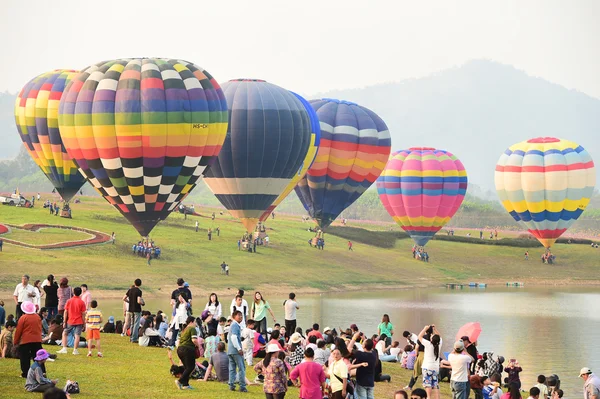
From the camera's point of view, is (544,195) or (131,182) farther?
(544,195)

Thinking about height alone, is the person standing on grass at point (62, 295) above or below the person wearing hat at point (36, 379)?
above

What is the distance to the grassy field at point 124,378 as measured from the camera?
72.7 ft

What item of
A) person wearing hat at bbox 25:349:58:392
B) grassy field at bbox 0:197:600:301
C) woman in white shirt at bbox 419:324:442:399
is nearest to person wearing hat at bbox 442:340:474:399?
woman in white shirt at bbox 419:324:442:399

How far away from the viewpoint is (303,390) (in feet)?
64.2

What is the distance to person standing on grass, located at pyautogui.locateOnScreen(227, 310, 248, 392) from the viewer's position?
76.8 feet

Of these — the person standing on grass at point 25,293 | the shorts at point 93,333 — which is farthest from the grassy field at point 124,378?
the person standing on grass at point 25,293

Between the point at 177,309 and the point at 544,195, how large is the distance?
222ft

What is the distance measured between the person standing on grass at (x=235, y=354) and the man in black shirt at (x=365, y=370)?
11.5ft

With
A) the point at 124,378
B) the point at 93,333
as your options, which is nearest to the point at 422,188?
the point at 93,333

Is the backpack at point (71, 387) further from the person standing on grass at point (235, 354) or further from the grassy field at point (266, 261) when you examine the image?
the grassy field at point (266, 261)

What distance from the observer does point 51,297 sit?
29.8 m

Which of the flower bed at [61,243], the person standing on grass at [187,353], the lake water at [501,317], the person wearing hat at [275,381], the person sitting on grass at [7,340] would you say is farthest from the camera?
the flower bed at [61,243]

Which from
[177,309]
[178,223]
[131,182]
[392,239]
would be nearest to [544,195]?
[392,239]

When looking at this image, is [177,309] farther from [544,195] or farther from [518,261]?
[518,261]
